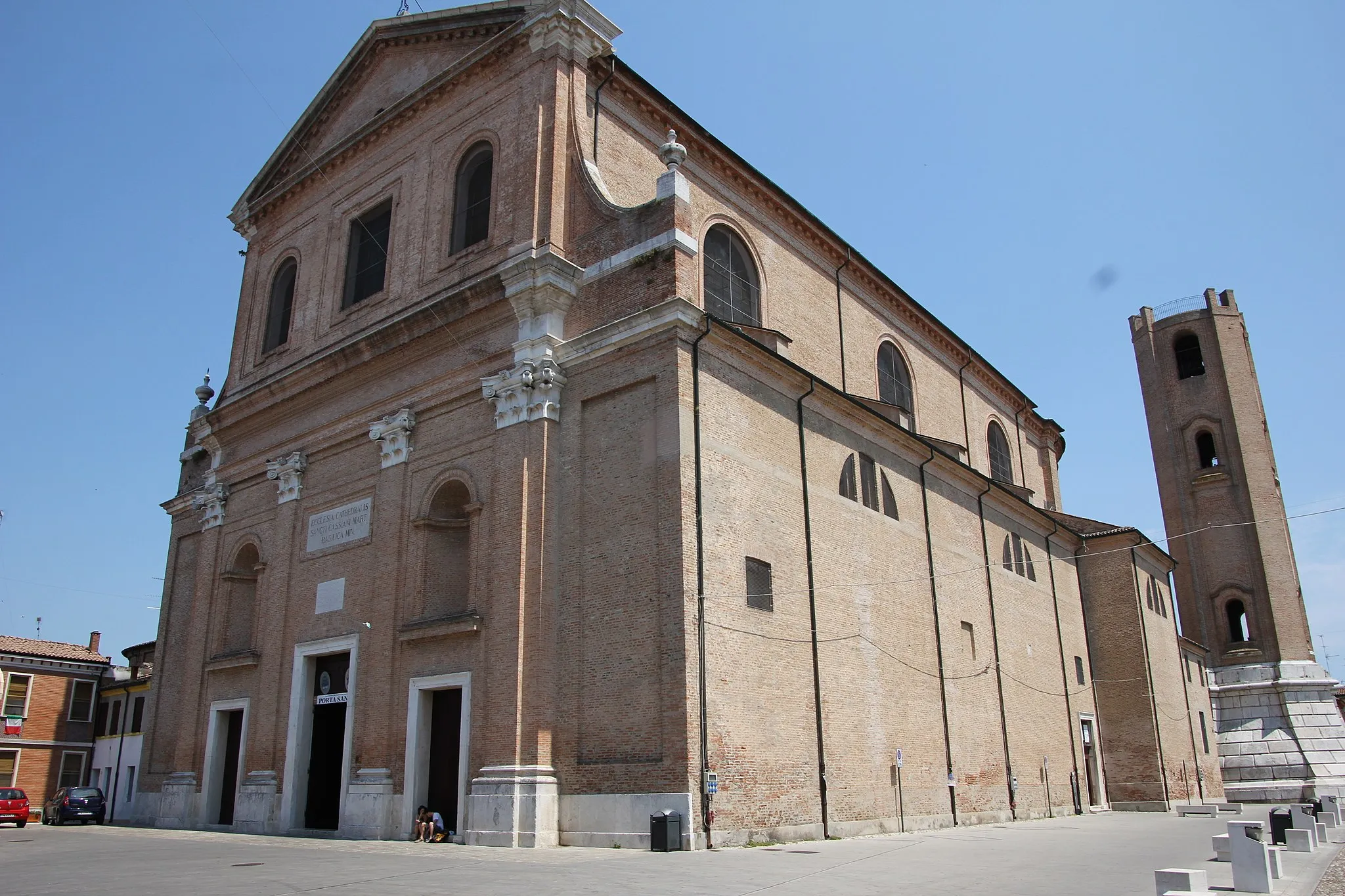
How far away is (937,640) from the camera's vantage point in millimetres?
24172

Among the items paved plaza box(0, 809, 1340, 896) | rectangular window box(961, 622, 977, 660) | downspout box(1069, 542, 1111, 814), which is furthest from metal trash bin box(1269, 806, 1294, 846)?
downspout box(1069, 542, 1111, 814)

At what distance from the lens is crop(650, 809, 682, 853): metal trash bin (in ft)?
48.7

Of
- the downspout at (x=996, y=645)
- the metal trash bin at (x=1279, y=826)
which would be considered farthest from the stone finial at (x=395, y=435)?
the metal trash bin at (x=1279, y=826)

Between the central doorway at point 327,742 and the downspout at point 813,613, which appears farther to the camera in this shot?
the central doorway at point 327,742

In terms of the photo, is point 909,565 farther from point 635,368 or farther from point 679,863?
point 679,863

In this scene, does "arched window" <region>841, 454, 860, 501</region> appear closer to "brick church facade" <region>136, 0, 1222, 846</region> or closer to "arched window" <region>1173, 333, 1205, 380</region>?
"brick church facade" <region>136, 0, 1222, 846</region>

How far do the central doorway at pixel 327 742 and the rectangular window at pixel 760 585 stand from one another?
28.7 feet

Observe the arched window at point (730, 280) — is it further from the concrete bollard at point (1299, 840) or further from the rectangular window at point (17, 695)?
the rectangular window at point (17, 695)

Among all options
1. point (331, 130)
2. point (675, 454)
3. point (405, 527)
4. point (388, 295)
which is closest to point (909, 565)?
point (675, 454)

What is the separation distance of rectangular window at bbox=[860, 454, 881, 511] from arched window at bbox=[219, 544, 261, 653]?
1478 centimetres

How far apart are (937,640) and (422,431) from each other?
1274cm

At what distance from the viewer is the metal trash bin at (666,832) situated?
48.7ft

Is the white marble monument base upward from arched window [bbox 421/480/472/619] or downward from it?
downward

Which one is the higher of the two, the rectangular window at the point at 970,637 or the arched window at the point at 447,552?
the arched window at the point at 447,552
